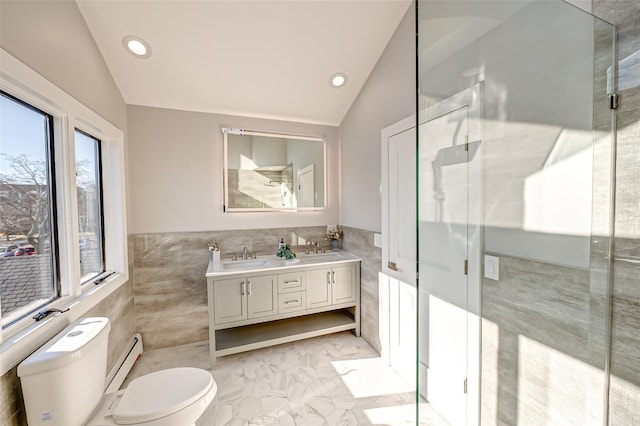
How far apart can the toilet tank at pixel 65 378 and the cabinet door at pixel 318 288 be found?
5.17 ft

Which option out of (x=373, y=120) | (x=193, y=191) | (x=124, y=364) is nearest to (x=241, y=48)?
(x=373, y=120)

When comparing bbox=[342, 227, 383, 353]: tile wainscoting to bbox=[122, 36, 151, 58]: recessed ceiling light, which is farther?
bbox=[342, 227, 383, 353]: tile wainscoting

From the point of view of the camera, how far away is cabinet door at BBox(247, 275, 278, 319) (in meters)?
2.34

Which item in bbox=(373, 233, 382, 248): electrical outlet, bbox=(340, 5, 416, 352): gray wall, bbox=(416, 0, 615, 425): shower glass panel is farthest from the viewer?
bbox=(373, 233, 382, 248): electrical outlet

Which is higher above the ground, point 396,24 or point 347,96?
point 396,24

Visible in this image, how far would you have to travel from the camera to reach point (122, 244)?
2174 mm

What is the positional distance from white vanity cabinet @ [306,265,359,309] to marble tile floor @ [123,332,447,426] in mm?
421

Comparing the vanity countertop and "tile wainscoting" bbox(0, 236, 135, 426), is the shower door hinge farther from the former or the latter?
"tile wainscoting" bbox(0, 236, 135, 426)

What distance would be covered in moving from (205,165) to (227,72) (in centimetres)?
90

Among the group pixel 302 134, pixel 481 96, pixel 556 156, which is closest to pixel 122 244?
pixel 302 134

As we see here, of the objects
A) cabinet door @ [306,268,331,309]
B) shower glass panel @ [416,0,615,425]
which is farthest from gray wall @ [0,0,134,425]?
shower glass panel @ [416,0,615,425]

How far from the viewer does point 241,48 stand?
2.05 m

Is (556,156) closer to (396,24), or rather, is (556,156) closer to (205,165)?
(396,24)

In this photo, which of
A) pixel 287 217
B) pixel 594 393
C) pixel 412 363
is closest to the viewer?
pixel 594 393
